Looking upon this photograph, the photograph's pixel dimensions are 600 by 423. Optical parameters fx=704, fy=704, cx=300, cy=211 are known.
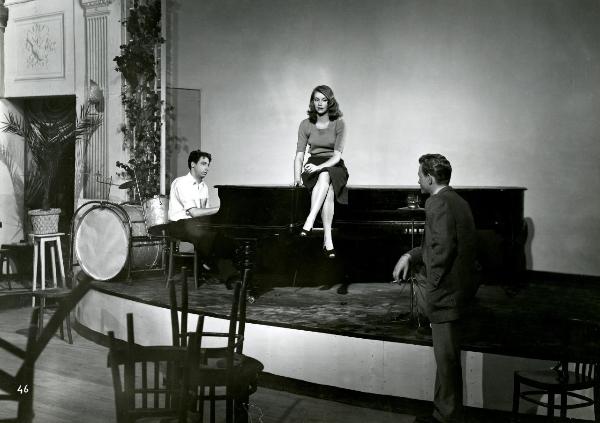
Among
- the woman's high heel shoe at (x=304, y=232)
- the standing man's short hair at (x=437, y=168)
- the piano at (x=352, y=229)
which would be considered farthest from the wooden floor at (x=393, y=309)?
Answer: the standing man's short hair at (x=437, y=168)

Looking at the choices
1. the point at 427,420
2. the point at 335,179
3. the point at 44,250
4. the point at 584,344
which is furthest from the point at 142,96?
the point at 584,344

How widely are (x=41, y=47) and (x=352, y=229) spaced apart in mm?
4977

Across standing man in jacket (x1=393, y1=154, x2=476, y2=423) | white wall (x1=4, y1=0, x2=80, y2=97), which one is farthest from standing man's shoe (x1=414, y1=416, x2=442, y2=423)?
white wall (x1=4, y1=0, x2=80, y2=97)

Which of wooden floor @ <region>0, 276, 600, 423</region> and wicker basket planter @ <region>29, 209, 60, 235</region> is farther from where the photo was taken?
wicker basket planter @ <region>29, 209, 60, 235</region>

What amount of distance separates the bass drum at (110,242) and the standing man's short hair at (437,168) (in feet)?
11.9

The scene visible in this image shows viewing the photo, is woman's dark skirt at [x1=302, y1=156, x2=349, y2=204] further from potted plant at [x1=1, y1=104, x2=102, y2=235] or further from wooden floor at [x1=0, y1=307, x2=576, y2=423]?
potted plant at [x1=1, y1=104, x2=102, y2=235]

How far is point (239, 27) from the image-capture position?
8.79 meters

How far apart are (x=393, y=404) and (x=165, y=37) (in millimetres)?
5628

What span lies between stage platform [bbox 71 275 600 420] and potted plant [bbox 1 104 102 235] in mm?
1770

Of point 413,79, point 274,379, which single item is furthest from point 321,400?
point 413,79

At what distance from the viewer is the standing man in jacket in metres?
3.78

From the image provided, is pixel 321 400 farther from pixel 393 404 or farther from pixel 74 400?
pixel 74 400

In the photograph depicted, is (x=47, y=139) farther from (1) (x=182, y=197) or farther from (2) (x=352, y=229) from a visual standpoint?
(2) (x=352, y=229)

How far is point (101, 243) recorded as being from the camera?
271 inches
